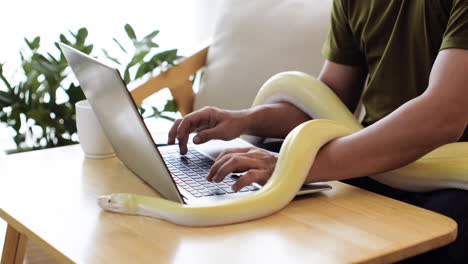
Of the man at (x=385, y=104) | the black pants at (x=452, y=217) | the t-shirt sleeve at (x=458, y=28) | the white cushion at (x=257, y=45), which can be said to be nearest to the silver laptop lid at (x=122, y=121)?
the man at (x=385, y=104)

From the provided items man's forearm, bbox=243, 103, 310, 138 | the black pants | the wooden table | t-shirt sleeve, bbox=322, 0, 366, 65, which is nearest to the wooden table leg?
the wooden table

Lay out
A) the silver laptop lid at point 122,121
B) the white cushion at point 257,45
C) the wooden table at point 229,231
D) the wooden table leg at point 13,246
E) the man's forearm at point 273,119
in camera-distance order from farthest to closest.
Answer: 1. the white cushion at point 257,45
2. the man's forearm at point 273,119
3. the wooden table leg at point 13,246
4. the silver laptop lid at point 122,121
5. the wooden table at point 229,231

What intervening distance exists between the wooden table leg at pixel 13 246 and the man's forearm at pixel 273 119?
1.69ft

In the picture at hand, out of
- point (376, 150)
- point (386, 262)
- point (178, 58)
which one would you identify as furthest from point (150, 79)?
point (386, 262)

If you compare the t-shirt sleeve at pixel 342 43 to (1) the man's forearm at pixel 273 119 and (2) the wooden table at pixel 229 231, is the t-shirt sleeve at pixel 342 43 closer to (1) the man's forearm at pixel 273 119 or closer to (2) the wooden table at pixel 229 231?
(1) the man's forearm at pixel 273 119

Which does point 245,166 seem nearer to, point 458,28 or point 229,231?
point 229,231

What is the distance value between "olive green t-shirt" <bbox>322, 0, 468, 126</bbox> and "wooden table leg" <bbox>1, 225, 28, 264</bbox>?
82 cm

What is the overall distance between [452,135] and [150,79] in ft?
3.61

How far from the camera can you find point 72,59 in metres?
1.11

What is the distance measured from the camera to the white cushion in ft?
5.88

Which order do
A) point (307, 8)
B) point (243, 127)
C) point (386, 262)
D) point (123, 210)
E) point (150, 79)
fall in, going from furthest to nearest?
point (150, 79), point (307, 8), point (243, 127), point (123, 210), point (386, 262)

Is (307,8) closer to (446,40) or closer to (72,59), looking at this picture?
(446,40)

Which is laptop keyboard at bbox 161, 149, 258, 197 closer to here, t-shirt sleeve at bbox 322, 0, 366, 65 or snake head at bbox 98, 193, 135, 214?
snake head at bbox 98, 193, 135, 214

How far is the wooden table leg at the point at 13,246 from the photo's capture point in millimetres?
1183
